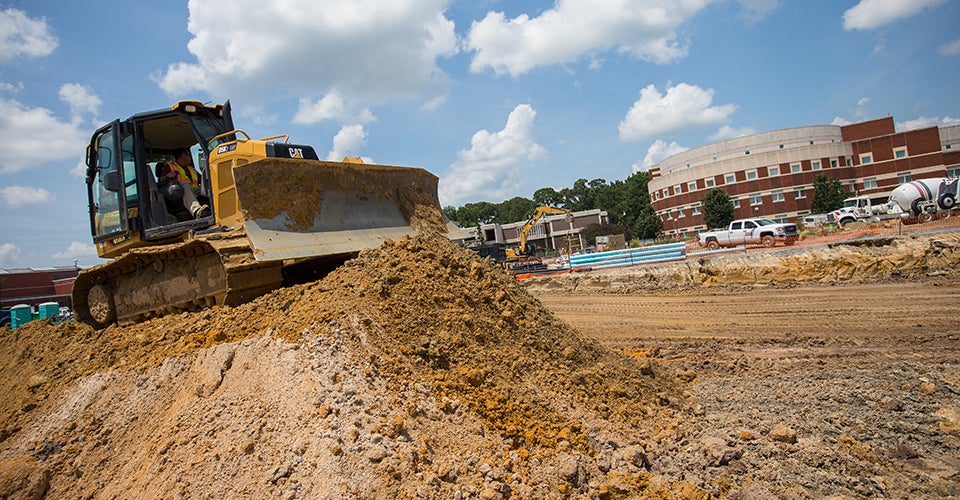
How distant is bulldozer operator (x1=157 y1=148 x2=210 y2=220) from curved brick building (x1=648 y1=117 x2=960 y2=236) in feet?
195

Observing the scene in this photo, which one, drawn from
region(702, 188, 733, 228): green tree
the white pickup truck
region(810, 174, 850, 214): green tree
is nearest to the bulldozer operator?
the white pickup truck

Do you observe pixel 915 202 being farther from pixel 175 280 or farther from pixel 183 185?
pixel 175 280

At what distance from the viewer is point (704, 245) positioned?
31812mm

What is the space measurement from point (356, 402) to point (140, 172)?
5.59m

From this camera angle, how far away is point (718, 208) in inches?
2233

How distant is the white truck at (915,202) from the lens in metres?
30.8

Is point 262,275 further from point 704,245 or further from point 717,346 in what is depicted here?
point 704,245

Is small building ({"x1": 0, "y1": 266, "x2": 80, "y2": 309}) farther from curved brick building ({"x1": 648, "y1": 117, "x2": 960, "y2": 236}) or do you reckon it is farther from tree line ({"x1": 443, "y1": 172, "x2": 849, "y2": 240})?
curved brick building ({"x1": 648, "y1": 117, "x2": 960, "y2": 236})

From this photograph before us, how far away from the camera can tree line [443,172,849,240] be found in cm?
5475

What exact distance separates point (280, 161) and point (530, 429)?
4.10 m

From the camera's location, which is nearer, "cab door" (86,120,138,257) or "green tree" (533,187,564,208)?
"cab door" (86,120,138,257)

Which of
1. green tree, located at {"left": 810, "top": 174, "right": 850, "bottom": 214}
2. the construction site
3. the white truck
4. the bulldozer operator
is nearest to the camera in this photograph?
the construction site

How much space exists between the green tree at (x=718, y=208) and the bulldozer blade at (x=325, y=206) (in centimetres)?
5462

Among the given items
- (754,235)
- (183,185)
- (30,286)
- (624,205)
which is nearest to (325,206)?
(183,185)
